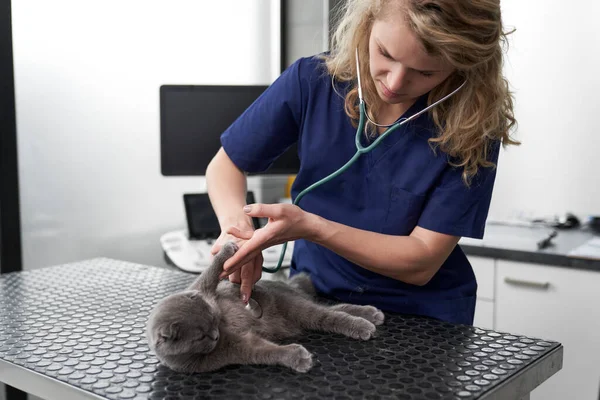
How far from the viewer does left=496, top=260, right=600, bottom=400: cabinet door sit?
2031 mm

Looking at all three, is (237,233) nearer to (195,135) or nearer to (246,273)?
(246,273)

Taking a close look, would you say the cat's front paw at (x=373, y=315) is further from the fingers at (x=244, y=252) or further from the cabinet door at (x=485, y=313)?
the cabinet door at (x=485, y=313)

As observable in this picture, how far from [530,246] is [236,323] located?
140 cm

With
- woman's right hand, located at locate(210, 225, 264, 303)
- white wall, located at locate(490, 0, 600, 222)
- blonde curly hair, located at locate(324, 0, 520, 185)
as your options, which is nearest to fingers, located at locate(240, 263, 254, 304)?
woman's right hand, located at locate(210, 225, 264, 303)

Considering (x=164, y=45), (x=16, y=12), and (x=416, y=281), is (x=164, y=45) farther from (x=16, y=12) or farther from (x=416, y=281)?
(x=416, y=281)

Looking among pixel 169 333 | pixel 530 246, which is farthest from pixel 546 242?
pixel 169 333

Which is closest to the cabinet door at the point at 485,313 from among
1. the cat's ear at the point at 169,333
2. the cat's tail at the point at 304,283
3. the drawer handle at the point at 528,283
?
the drawer handle at the point at 528,283

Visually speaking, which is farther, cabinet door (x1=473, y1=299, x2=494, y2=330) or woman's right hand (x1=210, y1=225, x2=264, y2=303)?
cabinet door (x1=473, y1=299, x2=494, y2=330)

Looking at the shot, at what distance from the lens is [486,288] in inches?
88.7

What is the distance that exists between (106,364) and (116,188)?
A: 1.54 m

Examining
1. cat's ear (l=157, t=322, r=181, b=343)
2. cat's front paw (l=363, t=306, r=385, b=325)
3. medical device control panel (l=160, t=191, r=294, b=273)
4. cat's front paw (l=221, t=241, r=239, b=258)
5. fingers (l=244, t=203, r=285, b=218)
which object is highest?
fingers (l=244, t=203, r=285, b=218)

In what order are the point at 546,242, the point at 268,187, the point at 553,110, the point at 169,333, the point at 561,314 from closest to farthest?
the point at 169,333, the point at 561,314, the point at 546,242, the point at 553,110, the point at 268,187

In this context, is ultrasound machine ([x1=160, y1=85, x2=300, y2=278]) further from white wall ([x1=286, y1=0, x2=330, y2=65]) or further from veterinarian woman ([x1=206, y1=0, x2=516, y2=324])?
veterinarian woman ([x1=206, y1=0, x2=516, y2=324])

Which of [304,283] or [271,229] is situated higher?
[271,229]
